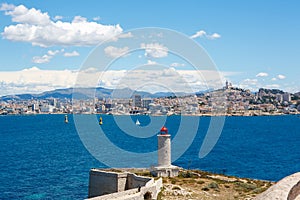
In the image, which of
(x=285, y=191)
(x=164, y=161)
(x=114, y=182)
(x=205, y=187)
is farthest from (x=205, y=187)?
(x=285, y=191)

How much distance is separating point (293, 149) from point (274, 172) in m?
26.5

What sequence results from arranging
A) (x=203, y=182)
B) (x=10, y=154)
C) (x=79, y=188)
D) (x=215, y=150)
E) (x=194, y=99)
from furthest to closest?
(x=194, y=99), (x=215, y=150), (x=10, y=154), (x=79, y=188), (x=203, y=182)

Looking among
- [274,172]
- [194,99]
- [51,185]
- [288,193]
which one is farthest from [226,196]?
[194,99]

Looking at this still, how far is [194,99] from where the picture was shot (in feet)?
562

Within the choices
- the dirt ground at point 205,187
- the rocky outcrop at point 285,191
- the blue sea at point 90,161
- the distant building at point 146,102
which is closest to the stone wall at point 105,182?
the dirt ground at point 205,187

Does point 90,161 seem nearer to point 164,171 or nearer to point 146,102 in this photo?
point 164,171

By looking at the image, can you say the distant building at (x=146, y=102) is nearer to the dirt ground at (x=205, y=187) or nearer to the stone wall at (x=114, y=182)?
the dirt ground at (x=205, y=187)

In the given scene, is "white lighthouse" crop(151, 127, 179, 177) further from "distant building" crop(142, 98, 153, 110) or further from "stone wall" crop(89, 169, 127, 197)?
"distant building" crop(142, 98, 153, 110)

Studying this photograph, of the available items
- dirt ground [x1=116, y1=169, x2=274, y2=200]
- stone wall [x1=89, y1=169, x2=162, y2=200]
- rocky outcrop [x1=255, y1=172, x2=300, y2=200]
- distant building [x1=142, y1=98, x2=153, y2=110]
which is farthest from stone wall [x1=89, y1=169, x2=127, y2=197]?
distant building [x1=142, y1=98, x2=153, y2=110]

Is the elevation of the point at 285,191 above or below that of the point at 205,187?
above

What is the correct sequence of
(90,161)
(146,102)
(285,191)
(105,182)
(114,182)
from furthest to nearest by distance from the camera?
(146,102), (90,161), (105,182), (114,182), (285,191)

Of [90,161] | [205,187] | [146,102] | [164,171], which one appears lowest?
[90,161]

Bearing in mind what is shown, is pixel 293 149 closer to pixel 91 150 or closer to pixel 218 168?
pixel 218 168

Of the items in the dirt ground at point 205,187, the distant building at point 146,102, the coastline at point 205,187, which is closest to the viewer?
the dirt ground at point 205,187
